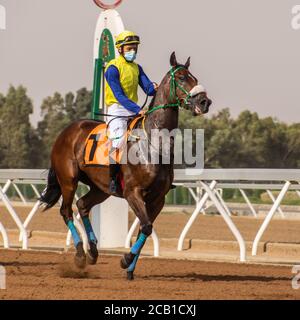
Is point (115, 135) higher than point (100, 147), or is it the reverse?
point (115, 135)

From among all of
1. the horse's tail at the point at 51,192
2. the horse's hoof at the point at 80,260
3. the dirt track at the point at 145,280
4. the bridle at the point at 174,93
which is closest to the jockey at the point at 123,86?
the bridle at the point at 174,93

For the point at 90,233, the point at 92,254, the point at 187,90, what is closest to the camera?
the point at 187,90

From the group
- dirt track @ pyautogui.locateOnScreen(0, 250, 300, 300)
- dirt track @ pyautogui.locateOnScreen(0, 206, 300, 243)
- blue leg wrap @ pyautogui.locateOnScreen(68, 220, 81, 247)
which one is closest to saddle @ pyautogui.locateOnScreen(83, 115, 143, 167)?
blue leg wrap @ pyautogui.locateOnScreen(68, 220, 81, 247)

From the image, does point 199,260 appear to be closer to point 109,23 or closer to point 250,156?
point 109,23

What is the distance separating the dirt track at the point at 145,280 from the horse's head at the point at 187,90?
1.63m

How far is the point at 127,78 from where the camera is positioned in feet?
32.1

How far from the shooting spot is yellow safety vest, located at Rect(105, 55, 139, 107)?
977 cm

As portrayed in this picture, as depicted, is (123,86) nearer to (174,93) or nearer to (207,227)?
(174,93)

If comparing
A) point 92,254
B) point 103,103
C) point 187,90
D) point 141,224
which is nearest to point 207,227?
point 103,103

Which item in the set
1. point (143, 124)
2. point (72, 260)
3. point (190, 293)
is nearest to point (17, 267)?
point (72, 260)

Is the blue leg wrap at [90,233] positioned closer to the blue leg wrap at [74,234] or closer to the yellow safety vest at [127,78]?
the blue leg wrap at [74,234]

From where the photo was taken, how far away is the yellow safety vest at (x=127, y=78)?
A: 9.77m

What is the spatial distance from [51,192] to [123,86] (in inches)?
84.4

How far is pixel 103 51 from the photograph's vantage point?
12945 mm
